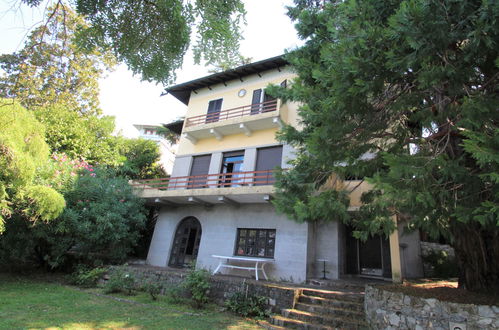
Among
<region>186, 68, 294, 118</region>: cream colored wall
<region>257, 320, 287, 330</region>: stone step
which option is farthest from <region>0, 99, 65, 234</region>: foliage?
<region>186, 68, 294, 118</region>: cream colored wall

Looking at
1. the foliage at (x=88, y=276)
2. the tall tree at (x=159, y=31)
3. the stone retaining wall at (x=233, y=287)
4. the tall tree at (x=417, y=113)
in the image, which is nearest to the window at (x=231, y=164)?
the stone retaining wall at (x=233, y=287)

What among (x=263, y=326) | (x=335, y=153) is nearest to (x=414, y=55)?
(x=335, y=153)

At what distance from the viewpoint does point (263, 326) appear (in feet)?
22.2

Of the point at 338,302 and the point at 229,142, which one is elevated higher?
the point at 229,142

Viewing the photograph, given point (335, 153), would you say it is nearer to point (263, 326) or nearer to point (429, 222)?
point (429, 222)

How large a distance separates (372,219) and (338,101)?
121 inches

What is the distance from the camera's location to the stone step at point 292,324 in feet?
20.8

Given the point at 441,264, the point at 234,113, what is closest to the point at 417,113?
the point at 234,113

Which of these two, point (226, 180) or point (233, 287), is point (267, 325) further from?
point (226, 180)

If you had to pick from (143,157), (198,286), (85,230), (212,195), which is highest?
(143,157)

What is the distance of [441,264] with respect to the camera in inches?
487

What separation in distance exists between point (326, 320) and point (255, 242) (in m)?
5.44

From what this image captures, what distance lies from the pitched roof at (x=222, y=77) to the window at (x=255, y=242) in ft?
24.5

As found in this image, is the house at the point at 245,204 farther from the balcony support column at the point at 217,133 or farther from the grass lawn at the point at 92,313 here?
the grass lawn at the point at 92,313
